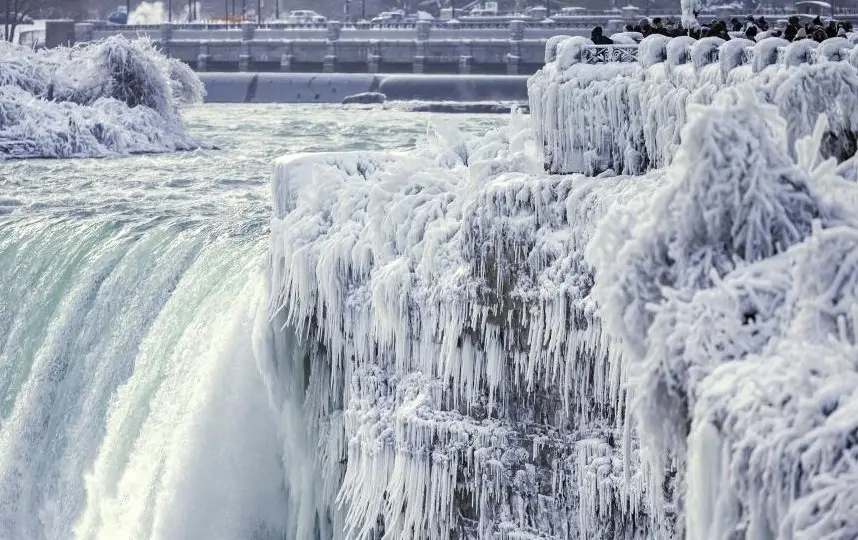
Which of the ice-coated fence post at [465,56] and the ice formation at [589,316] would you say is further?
the ice-coated fence post at [465,56]

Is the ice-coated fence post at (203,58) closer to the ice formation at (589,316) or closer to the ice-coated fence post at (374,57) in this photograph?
the ice-coated fence post at (374,57)

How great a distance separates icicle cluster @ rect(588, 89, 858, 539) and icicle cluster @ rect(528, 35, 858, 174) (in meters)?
3.07

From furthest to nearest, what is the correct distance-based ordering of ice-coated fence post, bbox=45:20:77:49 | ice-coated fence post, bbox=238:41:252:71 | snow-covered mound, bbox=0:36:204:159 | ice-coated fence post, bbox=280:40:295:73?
ice-coated fence post, bbox=45:20:77:49 < ice-coated fence post, bbox=238:41:252:71 < ice-coated fence post, bbox=280:40:295:73 < snow-covered mound, bbox=0:36:204:159

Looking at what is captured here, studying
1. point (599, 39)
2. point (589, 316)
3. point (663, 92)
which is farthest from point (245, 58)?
point (589, 316)

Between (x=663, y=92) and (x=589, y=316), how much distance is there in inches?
83.8

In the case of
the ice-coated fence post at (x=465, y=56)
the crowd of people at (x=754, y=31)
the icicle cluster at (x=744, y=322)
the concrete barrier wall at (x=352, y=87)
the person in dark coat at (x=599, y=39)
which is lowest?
the concrete barrier wall at (x=352, y=87)

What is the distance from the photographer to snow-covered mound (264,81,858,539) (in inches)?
285

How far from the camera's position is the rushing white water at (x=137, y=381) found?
631 inches

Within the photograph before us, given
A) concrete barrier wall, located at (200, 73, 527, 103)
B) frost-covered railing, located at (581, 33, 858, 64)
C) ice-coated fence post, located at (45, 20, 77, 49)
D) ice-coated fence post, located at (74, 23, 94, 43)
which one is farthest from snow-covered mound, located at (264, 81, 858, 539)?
ice-coated fence post, located at (45, 20, 77, 49)

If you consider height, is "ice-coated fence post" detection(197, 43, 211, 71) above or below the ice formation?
below

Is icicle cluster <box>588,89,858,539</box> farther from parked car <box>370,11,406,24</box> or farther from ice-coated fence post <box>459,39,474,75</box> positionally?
parked car <box>370,11,406,24</box>

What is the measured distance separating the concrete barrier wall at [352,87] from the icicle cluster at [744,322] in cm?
5041

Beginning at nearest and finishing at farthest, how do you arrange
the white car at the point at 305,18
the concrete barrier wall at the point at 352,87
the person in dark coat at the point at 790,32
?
1. the person in dark coat at the point at 790,32
2. the concrete barrier wall at the point at 352,87
3. the white car at the point at 305,18

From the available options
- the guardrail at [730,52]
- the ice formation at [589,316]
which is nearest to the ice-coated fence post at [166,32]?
the ice formation at [589,316]
